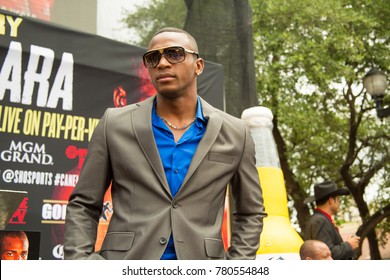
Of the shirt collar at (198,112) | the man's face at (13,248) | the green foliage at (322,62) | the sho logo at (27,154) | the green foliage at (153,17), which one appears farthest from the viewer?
the green foliage at (322,62)

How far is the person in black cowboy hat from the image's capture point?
5199 mm

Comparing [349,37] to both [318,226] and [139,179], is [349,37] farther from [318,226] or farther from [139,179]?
[139,179]

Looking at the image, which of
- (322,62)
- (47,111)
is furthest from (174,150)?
(322,62)

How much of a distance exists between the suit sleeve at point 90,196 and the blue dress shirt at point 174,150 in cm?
20

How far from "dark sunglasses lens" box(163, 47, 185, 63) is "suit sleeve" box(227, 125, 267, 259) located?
1.30 feet

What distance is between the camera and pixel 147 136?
217 centimetres

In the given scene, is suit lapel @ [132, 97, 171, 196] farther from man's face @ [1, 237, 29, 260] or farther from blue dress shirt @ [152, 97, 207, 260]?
man's face @ [1, 237, 29, 260]

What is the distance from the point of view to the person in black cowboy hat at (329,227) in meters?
5.20

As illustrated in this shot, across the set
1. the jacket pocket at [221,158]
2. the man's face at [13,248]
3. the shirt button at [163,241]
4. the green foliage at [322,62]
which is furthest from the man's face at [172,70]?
the green foliage at [322,62]

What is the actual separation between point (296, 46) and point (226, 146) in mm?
11627

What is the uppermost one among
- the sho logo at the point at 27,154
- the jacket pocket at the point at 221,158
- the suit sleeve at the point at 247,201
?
the sho logo at the point at 27,154

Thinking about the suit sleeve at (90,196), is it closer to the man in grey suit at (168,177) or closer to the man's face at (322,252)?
the man in grey suit at (168,177)

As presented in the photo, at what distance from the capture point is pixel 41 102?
4.38 meters
